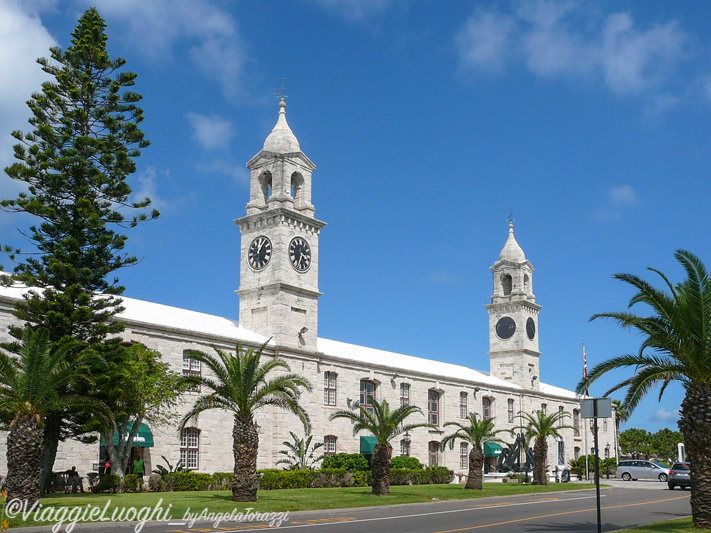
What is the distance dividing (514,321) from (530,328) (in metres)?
1.90

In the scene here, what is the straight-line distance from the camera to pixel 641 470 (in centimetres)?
4897

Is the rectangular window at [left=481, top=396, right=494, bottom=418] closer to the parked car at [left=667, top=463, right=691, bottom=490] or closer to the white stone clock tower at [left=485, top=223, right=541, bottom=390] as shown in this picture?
the white stone clock tower at [left=485, top=223, right=541, bottom=390]

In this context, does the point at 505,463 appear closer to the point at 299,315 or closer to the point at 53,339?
the point at 299,315

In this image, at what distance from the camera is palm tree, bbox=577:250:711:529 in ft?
54.3

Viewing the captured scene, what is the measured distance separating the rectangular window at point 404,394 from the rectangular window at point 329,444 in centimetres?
736

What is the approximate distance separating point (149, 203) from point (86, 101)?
4785 millimetres

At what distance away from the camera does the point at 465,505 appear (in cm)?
2494

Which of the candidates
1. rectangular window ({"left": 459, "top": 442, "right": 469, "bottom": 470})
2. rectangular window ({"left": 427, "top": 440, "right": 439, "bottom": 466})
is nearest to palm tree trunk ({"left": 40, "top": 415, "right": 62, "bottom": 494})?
rectangular window ({"left": 427, "top": 440, "right": 439, "bottom": 466})

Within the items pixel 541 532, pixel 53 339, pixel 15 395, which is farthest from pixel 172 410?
pixel 541 532

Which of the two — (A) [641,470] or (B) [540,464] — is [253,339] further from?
(A) [641,470]

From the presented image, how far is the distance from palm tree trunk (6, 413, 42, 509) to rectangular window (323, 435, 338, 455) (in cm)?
2191

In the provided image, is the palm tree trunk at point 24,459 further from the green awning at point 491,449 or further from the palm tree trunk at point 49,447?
the green awning at point 491,449

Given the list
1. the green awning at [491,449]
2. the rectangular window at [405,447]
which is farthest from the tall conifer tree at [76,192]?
the green awning at [491,449]

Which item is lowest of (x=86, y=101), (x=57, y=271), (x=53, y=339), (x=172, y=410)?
(x=172, y=410)
